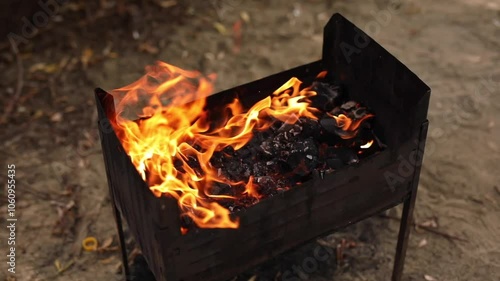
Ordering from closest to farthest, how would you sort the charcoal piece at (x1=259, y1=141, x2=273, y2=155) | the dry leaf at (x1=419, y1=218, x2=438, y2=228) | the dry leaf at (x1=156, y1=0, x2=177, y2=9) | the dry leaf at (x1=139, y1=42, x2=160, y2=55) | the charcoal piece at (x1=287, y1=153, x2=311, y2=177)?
the charcoal piece at (x1=287, y1=153, x2=311, y2=177), the charcoal piece at (x1=259, y1=141, x2=273, y2=155), the dry leaf at (x1=419, y1=218, x2=438, y2=228), the dry leaf at (x1=139, y1=42, x2=160, y2=55), the dry leaf at (x1=156, y1=0, x2=177, y2=9)

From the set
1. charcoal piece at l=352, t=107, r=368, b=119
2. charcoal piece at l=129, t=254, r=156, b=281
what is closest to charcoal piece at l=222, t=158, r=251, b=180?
charcoal piece at l=352, t=107, r=368, b=119

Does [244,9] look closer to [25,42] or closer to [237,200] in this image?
[25,42]

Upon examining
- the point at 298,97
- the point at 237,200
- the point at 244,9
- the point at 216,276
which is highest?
the point at 244,9

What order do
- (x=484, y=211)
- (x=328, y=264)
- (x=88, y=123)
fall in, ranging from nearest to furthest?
(x=328, y=264)
(x=484, y=211)
(x=88, y=123)

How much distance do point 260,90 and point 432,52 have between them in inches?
109

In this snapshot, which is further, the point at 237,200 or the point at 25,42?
the point at 25,42

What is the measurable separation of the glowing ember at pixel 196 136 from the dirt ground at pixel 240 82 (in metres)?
1.01

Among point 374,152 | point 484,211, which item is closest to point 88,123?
point 374,152

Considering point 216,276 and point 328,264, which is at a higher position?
point 216,276

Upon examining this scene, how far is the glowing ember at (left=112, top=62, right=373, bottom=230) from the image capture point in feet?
9.67

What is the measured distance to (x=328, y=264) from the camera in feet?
13.1

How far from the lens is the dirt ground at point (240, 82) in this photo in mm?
4074

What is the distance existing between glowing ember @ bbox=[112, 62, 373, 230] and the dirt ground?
39.9 inches

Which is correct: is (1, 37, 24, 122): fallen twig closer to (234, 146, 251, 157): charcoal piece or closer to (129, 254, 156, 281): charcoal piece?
(129, 254, 156, 281): charcoal piece
